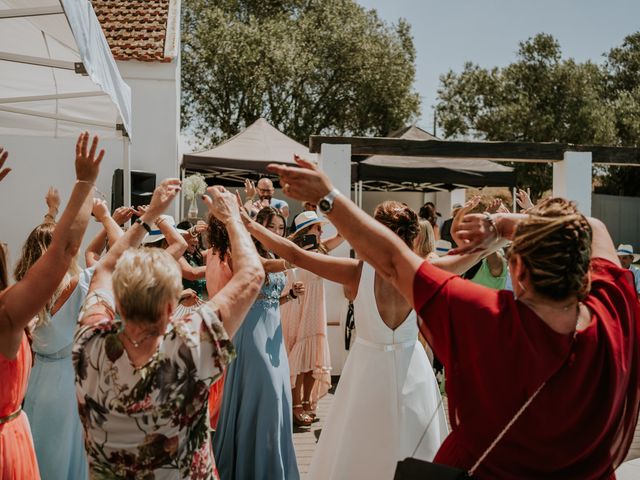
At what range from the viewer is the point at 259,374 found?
14.5 ft

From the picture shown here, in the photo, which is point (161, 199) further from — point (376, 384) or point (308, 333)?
point (308, 333)

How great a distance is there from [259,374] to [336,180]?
11.0 feet

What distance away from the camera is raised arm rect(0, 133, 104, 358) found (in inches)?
82.5

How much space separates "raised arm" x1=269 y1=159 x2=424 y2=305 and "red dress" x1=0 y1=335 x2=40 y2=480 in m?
1.28

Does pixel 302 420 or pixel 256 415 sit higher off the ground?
pixel 256 415

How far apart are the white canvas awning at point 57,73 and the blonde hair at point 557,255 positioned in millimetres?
2465

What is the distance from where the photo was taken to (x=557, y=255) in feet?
5.82

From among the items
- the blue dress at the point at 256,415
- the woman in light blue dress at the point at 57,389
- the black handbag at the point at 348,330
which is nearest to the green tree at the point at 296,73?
the black handbag at the point at 348,330

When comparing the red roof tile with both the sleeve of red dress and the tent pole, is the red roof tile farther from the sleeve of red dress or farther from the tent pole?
the sleeve of red dress

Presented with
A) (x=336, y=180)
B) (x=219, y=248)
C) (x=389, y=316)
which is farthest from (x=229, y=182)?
(x=389, y=316)

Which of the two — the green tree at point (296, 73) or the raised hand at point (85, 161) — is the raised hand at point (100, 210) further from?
the green tree at point (296, 73)

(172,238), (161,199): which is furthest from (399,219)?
(161,199)

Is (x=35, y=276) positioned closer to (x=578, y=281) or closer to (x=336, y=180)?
(x=578, y=281)

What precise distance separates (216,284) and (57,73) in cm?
248
